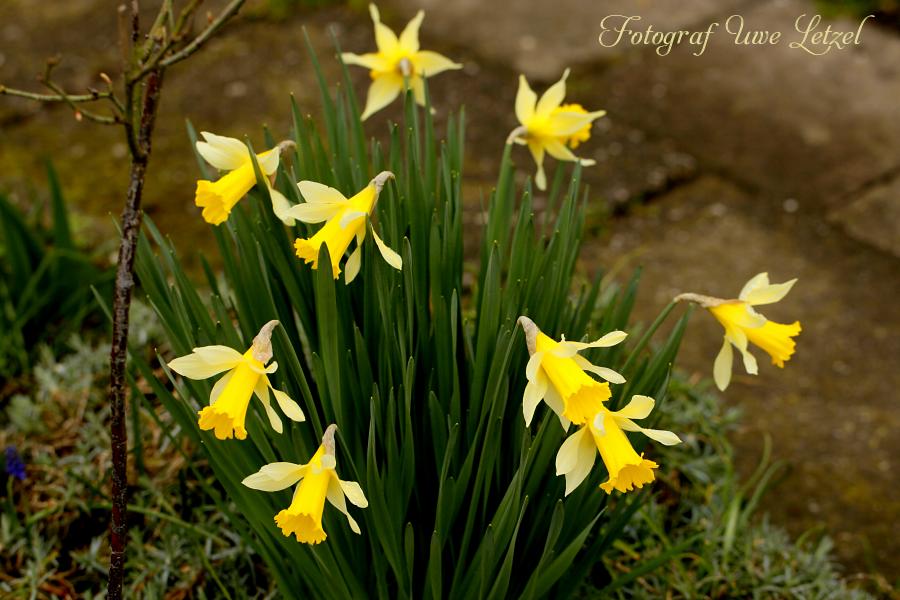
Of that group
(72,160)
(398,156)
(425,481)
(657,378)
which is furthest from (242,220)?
(72,160)

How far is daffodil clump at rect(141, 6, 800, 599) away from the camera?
1200 millimetres

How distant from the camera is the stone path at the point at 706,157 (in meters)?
2.29

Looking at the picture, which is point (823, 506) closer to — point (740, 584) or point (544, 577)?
point (740, 584)

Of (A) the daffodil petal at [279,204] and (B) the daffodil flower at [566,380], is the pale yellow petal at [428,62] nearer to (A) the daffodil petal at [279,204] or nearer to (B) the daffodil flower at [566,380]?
(A) the daffodil petal at [279,204]

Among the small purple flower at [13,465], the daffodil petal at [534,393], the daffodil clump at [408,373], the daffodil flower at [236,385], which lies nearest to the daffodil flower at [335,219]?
the daffodil clump at [408,373]

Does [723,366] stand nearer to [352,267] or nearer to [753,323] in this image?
[753,323]

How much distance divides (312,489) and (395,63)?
0.78m

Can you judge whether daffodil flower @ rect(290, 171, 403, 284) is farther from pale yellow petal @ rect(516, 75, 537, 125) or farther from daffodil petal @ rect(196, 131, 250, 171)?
pale yellow petal @ rect(516, 75, 537, 125)

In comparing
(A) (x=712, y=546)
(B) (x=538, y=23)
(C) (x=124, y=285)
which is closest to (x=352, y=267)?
(C) (x=124, y=285)

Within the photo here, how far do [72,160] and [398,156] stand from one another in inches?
76.8

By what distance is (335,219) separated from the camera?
1249 millimetres

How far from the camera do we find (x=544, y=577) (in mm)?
1366

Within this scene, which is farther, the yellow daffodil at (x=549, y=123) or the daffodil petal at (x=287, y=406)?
the yellow daffodil at (x=549, y=123)

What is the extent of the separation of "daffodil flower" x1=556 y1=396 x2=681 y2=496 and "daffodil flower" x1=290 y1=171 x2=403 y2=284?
0.30 meters
